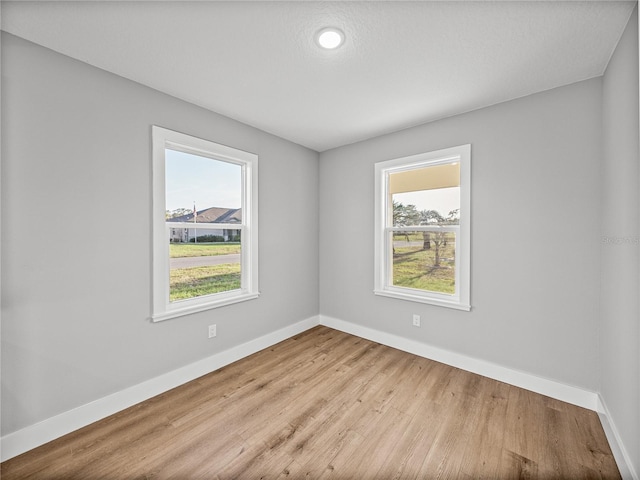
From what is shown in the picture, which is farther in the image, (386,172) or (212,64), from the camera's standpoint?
(386,172)

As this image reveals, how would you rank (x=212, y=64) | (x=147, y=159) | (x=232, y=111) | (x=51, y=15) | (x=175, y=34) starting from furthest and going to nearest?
(x=232, y=111)
(x=147, y=159)
(x=212, y=64)
(x=175, y=34)
(x=51, y=15)

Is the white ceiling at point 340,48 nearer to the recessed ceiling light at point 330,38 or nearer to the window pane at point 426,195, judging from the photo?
the recessed ceiling light at point 330,38

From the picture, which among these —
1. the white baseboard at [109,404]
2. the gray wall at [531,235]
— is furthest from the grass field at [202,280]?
the gray wall at [531,235]

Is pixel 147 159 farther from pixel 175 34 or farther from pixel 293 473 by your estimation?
pixel 293 473

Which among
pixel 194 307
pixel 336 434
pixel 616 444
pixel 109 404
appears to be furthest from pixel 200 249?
pixel 616 444

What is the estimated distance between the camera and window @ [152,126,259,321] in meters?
2.27

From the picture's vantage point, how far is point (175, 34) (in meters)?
1.63

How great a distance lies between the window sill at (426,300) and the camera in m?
2.66

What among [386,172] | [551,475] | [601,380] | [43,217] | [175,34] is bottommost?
[551,475]

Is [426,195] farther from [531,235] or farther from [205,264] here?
[205,264]

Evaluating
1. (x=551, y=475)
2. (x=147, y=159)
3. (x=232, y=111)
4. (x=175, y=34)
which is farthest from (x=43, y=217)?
(x=551, y=475)

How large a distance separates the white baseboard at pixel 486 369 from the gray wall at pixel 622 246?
0.20 meters

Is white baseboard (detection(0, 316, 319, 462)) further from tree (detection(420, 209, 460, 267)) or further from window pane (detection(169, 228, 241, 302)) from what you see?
tree (detection(420, 209, 460, 267))

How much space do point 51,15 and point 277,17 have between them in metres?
1.26
